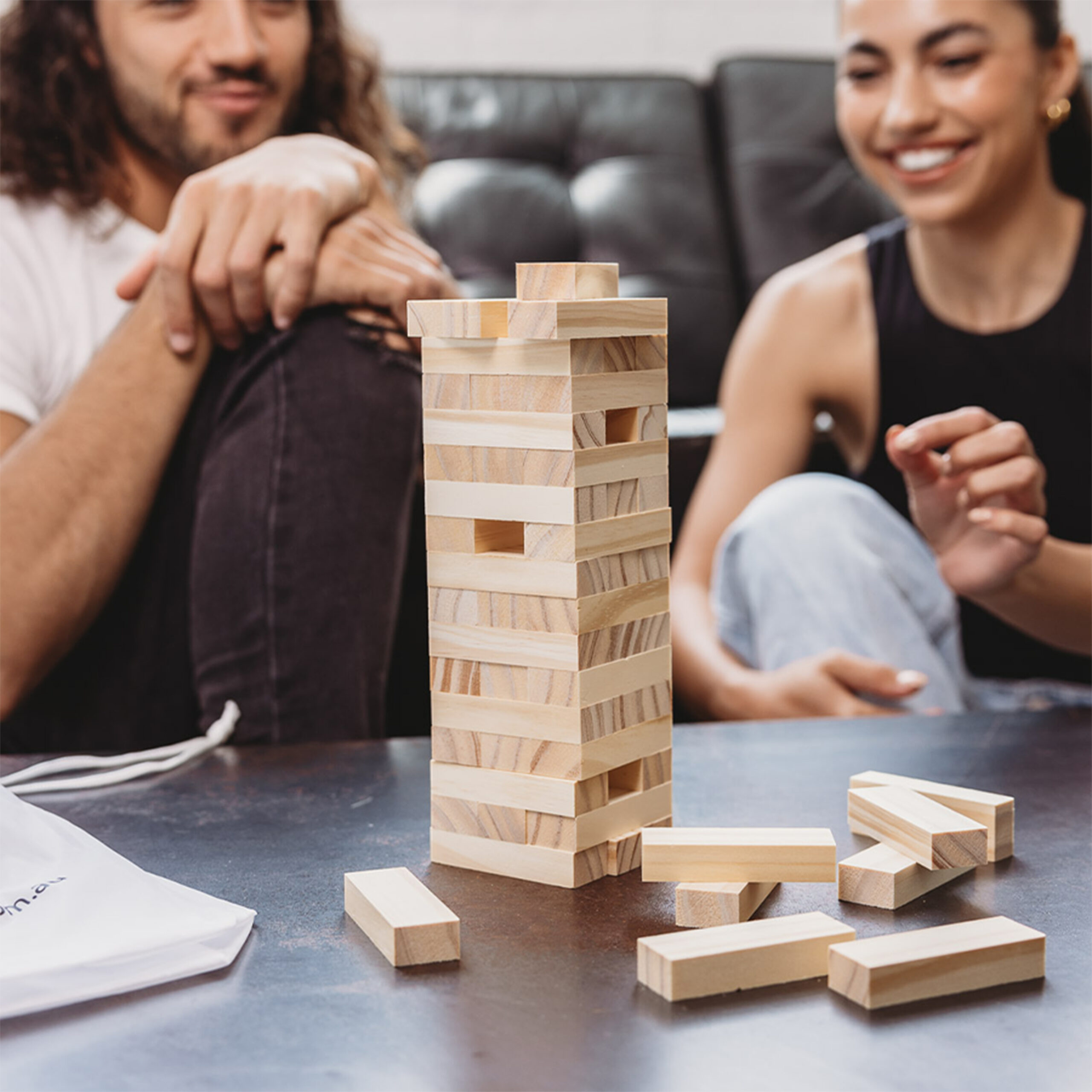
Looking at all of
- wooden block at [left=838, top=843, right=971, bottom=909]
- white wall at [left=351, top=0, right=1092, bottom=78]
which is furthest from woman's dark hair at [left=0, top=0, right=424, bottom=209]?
white wall at [left=351, top=0, right=1092, bottom=78]

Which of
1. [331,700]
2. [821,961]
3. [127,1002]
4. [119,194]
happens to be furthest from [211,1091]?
[119,194]

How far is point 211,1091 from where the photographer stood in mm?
496

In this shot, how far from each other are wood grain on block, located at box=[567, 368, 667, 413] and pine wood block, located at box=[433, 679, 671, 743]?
0.50 feet

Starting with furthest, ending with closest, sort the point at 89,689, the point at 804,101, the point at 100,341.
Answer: the point at 804,101
the point at 100,341
the point at 89,689

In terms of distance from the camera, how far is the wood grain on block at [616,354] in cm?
67

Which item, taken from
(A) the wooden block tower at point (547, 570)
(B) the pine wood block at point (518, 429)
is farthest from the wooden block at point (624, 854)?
(B) the pine wood block at point (518, 429)

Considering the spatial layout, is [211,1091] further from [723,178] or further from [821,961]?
[723,178]

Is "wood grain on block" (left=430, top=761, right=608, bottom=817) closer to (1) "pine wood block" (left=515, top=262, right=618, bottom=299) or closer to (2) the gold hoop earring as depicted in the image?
(1) "pine wood block" (left=515, top=262, right=618, bottom=299)

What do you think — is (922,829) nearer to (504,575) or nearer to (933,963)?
(933,963)

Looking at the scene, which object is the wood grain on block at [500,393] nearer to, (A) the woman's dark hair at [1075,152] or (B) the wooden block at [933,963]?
(B) the wooden block at [933,963]

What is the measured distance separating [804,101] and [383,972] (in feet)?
8.61

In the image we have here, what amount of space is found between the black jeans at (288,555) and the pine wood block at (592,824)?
0.45 metres

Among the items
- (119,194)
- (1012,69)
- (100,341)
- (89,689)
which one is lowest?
(89,689)

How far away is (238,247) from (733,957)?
83 centimetres
